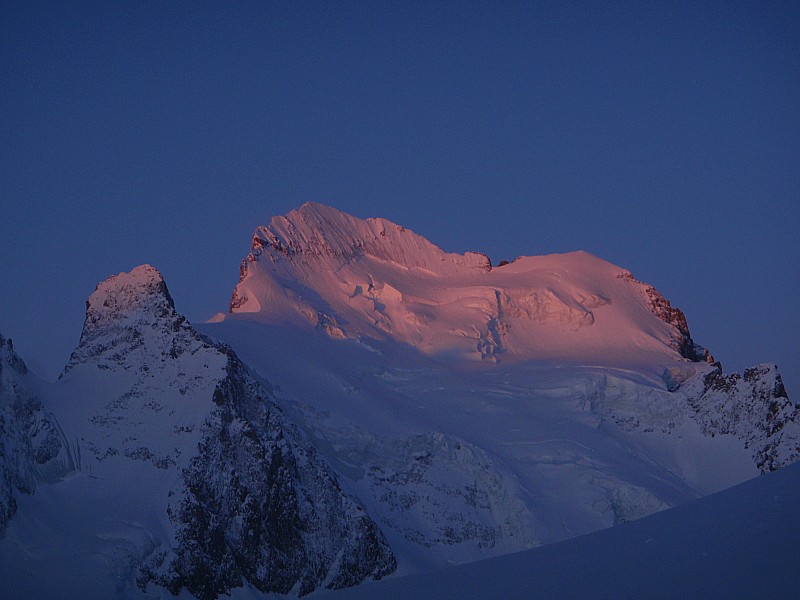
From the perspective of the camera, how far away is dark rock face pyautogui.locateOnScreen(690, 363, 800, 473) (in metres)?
101

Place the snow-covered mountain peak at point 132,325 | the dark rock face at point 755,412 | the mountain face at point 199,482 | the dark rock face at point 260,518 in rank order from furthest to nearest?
the dark rock face at point 755,412 → the snow-covered mountain peak at point 132,325 → the dark rock face at point 260,518 → the mountain face at point 199,482

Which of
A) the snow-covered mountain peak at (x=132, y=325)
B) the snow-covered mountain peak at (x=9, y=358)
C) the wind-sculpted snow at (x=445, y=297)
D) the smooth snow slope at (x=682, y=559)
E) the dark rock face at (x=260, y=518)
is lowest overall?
the smooth snow slope at (x=682, y=559)

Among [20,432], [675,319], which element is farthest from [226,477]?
[675,319]

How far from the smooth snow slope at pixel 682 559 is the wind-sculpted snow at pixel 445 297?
89.0m

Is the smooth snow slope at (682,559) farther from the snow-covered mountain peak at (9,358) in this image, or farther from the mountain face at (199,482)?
A: the snow-covered mountain peak at (9,358)

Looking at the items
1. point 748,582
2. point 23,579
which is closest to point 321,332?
point 23,579

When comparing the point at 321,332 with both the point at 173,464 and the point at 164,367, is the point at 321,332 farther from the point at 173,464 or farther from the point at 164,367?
the point at 173,464

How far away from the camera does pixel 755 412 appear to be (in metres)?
105

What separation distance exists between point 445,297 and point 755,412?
144 ft

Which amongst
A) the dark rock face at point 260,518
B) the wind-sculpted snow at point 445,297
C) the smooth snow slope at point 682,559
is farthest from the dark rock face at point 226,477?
the smooth snow slope at point 682,559

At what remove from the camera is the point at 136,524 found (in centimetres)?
7238

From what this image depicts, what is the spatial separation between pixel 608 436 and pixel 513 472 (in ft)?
50.4

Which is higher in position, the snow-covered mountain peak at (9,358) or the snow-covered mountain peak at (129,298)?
the snow-covered mountain peak at (129,298)

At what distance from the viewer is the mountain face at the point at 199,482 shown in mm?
72688
